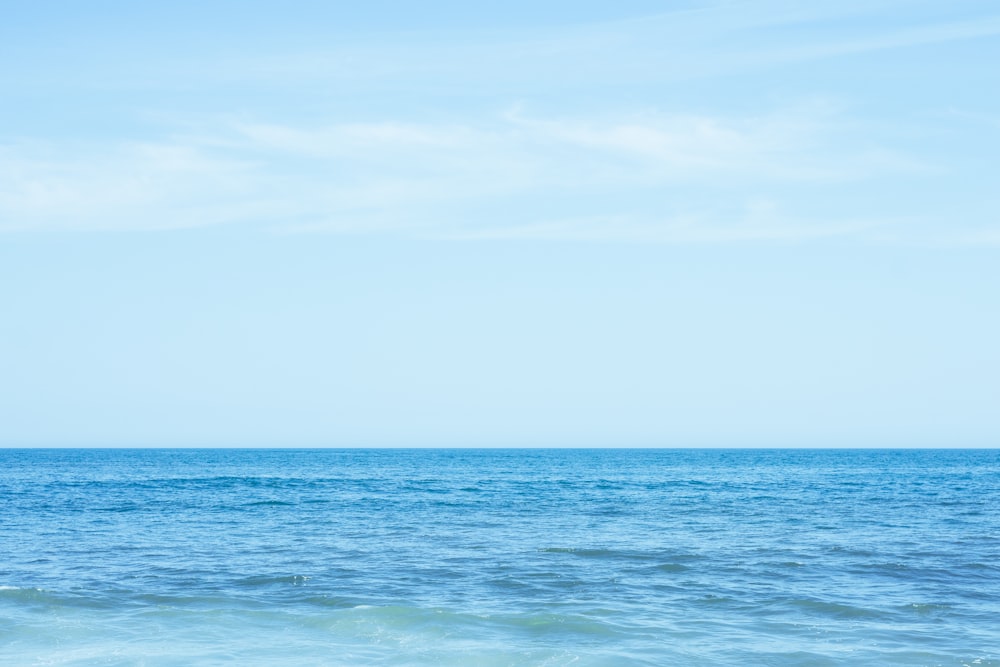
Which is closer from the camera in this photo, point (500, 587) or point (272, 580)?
point (500, 587)

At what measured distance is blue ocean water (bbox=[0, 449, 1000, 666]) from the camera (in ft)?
49.4

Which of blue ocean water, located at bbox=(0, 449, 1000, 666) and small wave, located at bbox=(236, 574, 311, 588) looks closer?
blue ocean water, located at bbox=(0, 449, 1000, 666)

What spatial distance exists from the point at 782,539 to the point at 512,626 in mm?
14430

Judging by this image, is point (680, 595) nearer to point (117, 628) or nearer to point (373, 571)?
point (373, 571)

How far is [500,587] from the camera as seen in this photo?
20.0m

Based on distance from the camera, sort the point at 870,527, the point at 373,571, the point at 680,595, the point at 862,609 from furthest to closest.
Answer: the point at 870,527 < the point at 373,571 < the point at 680,595 < the point at 862,609

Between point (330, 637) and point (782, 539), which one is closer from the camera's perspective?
point (330, 637)

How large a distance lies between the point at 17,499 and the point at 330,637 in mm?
35643

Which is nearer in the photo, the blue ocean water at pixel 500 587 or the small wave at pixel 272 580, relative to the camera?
the blue ocean water at pixel 500 587

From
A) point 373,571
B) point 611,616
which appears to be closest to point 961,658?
point 611,616

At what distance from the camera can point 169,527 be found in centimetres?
3192

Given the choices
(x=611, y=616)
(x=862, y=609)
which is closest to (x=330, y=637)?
(x=611, y=616)

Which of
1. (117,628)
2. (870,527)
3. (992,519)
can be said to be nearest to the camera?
(117,628)

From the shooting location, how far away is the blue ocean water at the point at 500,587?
593 inches
